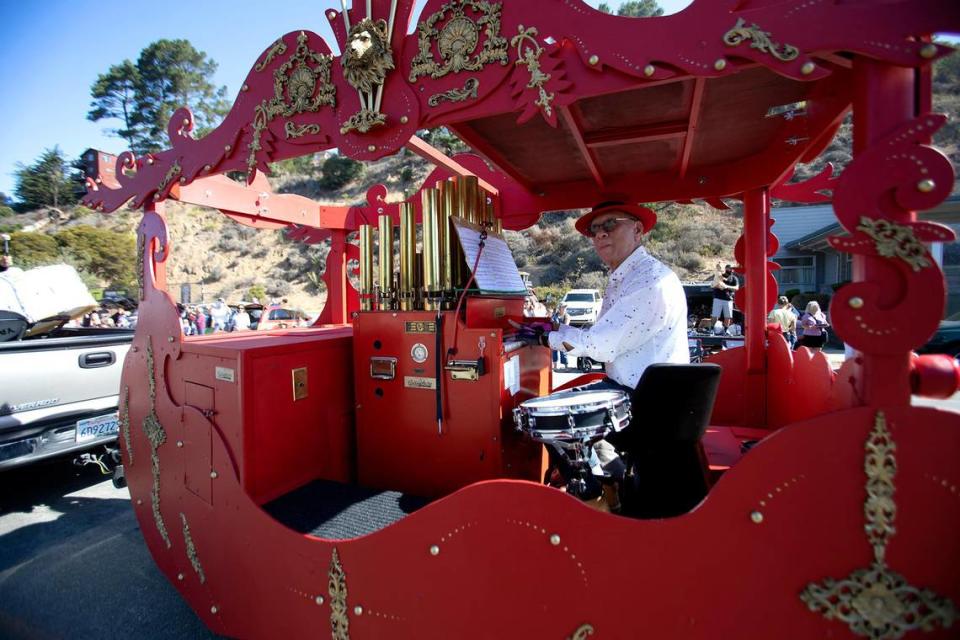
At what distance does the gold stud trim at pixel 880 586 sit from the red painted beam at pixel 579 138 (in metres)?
1.75

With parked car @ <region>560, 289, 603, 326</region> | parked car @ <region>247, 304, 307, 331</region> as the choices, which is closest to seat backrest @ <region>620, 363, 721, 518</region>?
parked car @ <region>247, 304, 307, 331</region>

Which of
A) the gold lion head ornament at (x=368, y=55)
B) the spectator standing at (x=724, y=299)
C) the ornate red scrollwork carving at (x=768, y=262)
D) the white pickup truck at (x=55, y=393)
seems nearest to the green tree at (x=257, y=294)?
the spectator standing at (x=724, y=299)

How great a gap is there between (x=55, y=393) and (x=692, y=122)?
5.15 m

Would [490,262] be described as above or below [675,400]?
above

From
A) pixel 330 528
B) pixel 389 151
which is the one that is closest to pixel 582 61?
pixel 389 151

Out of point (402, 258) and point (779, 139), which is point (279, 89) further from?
point (779, 139)

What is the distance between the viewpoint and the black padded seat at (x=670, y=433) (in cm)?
186

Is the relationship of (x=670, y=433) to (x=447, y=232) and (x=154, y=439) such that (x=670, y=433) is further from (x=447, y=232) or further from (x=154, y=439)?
(x=154, y=439)

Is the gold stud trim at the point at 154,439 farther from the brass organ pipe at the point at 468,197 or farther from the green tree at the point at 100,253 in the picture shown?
the green tree at the point at 100,253

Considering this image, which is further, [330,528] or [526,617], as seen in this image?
[330,528]

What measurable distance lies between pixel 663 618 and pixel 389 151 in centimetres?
192

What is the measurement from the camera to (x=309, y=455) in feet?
8.23

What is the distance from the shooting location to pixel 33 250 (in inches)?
1118

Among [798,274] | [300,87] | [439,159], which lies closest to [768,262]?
[439,159]
